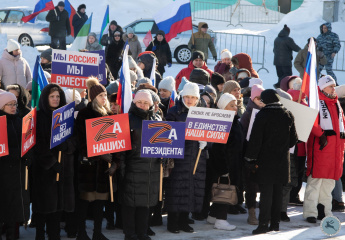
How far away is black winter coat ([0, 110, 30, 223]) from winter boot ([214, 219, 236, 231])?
2459 mm

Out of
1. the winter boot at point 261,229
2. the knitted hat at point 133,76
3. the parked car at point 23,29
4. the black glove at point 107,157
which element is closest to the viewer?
the black glove at point 107,157

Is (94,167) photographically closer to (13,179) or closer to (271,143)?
(13,179)

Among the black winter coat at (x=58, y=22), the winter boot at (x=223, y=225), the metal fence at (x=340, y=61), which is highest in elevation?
the black winter coat at (x=58, y=22)

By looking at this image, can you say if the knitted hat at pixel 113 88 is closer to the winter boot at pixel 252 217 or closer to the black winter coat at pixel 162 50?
the winter boot at pixel 252 217

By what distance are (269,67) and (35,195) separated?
1632cm

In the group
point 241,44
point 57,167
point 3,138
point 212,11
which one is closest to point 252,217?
point 57,167

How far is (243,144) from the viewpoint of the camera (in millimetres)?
Result: 9875

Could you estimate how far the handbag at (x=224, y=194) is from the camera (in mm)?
9555

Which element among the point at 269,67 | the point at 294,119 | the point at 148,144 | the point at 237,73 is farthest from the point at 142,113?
the point at 269,67

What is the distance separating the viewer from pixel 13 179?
332 inches

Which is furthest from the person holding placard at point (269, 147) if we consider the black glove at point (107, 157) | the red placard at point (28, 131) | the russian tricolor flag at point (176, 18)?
the russian tricolor flag at point (176, 18)

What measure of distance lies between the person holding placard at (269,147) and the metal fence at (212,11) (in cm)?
2415

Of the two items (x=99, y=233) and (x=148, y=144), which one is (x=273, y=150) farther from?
(x=99, y=233)

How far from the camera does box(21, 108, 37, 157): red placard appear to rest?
8156mm
